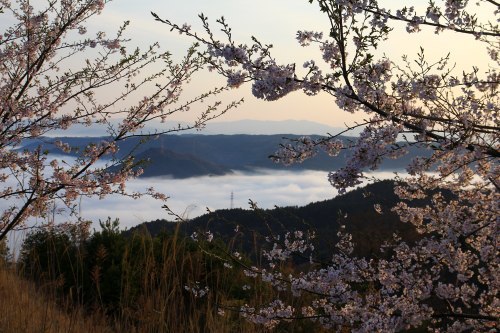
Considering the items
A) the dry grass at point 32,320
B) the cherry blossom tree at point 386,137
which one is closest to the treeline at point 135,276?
the dry grass at point 32,320

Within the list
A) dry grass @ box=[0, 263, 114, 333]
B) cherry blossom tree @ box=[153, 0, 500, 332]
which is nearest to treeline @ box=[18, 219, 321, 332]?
dry grass @ box=[0, 263, 114, 333]

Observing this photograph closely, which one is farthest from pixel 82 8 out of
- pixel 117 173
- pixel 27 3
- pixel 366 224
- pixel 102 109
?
pixel 366 224

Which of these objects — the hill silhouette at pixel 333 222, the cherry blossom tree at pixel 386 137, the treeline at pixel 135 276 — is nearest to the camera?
the cherry blossom tree at pixel 386 137

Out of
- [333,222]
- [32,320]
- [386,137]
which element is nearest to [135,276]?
[32,320]

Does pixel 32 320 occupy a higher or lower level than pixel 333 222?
lower

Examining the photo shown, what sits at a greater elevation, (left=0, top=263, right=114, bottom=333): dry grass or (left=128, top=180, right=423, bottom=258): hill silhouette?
(left=128, top=180, right=423, bottom=258): hill silhouette

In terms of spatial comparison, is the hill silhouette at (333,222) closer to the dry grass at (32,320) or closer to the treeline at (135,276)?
the treeline at (135,276)

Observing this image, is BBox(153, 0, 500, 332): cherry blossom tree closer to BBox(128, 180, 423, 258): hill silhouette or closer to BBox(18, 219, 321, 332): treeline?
BBox(18, 219, 321, 332): treeline

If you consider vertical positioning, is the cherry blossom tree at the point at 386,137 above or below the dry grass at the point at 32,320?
above

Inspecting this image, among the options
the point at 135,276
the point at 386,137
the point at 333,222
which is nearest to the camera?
the point at 386,137

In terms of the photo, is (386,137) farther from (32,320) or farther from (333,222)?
(333,222)

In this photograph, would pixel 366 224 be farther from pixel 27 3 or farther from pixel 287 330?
pixel 27 3

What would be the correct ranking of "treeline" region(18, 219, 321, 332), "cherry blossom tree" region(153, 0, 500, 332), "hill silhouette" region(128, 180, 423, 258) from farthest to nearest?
"hill silhouette" region(128, 180, 423, 258)
"treeline" region(18, 219, 321, 332)
"cherry blossom tree" region(153, 0, 500, 332)

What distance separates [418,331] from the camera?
306 inches
